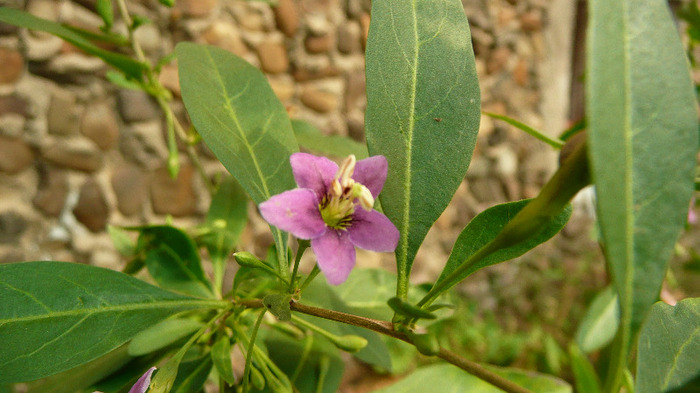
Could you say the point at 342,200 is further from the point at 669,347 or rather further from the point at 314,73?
the point at 314,73

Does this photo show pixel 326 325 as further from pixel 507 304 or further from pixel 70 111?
pixel 507 304

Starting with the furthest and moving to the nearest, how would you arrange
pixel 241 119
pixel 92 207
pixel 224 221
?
pixel 92 207
pixel 224 221
pixel 241 119

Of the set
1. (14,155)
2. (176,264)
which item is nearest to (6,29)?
(14,155)

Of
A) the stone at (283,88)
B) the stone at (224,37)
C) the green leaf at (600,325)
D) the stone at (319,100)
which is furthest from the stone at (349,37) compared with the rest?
the green leaf at (600,325)

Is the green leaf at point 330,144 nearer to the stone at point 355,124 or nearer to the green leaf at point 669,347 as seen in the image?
the green leaf at point 669,347

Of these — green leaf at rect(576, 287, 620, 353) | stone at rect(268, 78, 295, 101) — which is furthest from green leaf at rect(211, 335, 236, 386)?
stone at rect(268, 78, 295, 101)
